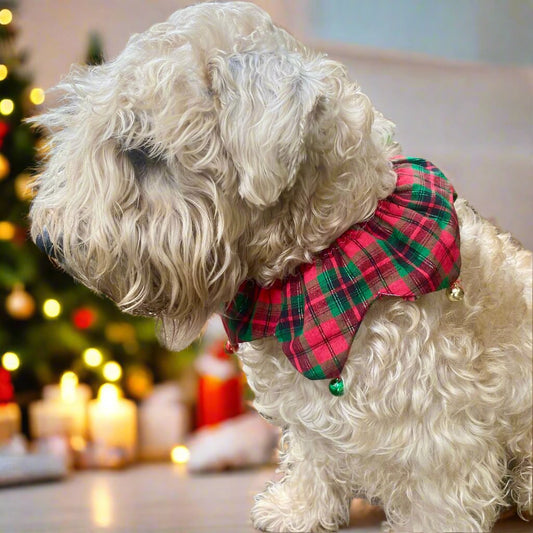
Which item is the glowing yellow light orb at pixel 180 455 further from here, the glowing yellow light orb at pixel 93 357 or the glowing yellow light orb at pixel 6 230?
the glowing yellow light orb at pixel 6 230

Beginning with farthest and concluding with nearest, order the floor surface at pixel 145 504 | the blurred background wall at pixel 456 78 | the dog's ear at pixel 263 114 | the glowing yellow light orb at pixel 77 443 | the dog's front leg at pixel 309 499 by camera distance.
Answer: the glowing yellow light orb at pixel 77 443 < the blurred background wall at pixel 456 78 < the floor surface at pixel 145 504 < the dog's front leg at pixel 309 499 < the dog's ear at pixel 263 114

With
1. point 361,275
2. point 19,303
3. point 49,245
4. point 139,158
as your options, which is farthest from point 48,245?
point 19,303

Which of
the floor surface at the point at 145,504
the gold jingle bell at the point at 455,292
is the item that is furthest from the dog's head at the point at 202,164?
the floor surface at the point at 145,504

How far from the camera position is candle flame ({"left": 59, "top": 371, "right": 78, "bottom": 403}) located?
8.98 ft

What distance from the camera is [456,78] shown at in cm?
268

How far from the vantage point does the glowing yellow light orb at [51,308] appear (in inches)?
105

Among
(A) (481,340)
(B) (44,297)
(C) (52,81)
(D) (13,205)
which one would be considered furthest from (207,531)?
(C) (52,81)

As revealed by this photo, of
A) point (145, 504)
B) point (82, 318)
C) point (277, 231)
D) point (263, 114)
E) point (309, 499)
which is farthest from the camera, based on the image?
point (82, 318)

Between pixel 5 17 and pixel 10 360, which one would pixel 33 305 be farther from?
pixel 5 17

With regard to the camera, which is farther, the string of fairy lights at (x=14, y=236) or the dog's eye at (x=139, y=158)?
the string of fairy lights at (x=14, y=236)

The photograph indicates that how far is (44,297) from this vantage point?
267 cm

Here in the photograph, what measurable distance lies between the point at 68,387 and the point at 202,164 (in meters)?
1.80

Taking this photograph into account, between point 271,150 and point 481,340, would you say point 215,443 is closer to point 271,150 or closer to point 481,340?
point 481,340

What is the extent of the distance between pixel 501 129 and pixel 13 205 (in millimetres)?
1591
